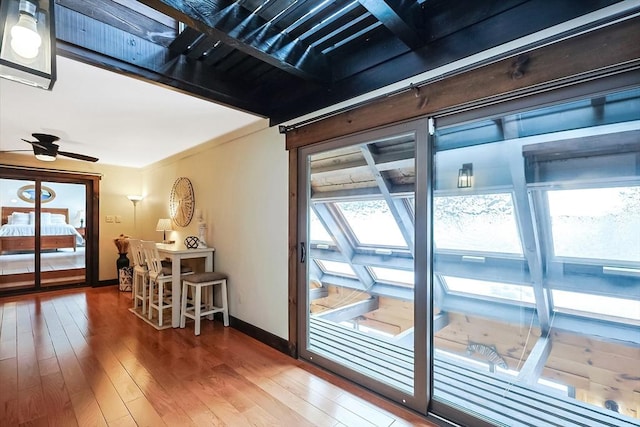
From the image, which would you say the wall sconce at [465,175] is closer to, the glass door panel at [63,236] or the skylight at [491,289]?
the skylight at [491,289]

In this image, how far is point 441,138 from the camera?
1.88m

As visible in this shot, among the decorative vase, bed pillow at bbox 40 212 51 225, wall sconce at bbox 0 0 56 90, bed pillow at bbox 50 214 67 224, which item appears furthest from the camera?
the decorative vase

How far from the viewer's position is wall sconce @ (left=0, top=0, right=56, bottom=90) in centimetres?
101

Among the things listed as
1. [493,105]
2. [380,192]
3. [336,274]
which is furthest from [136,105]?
[493,105]

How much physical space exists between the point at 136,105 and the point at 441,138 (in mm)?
2636

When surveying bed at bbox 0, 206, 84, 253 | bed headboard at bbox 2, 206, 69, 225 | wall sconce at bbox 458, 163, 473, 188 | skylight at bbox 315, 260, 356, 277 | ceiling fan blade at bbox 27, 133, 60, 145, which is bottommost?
skylight at bbox 315, 260, 356, 277

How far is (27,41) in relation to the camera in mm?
1049

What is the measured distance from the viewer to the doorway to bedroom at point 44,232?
479 cm

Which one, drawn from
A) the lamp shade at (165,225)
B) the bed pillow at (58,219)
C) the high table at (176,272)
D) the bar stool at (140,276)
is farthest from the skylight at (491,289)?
the bed pillow at (58,219)

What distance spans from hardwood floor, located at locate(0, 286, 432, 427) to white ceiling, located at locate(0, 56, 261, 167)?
224 cm

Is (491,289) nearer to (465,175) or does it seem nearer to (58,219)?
(465,175)

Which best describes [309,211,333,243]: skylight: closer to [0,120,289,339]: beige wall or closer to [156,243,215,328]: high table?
[0,120,289,339]: beige wall

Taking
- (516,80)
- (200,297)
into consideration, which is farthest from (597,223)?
(200,297)

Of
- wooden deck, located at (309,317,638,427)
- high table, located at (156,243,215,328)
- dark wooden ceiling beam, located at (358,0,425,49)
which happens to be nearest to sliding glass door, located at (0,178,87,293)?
high table, located at (156,243,215,328)
